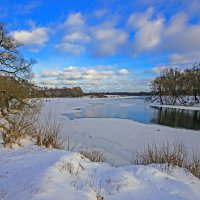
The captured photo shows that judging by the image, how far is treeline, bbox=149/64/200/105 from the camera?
68562 millimetres

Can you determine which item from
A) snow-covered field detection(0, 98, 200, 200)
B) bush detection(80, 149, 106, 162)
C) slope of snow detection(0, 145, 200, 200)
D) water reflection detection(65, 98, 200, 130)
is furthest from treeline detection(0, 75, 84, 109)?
slope of snow detection(0, 145, 200, 200)

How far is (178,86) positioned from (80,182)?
66564 millimetres

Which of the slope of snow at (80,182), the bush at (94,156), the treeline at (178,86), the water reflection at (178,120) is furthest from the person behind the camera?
the treeline at (178,86)

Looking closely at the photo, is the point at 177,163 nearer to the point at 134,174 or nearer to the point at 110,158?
the point at 134,174

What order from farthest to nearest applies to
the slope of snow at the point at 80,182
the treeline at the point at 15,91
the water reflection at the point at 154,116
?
1. the water reflection at the point at 154,116
2. the treeline at the point at 15,91
3. the slope of snow at the point at 80,182

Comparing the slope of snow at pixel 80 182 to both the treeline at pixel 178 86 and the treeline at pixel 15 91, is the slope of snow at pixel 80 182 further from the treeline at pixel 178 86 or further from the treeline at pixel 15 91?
the treeline at pixel 178 86

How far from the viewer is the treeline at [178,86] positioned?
225 ft

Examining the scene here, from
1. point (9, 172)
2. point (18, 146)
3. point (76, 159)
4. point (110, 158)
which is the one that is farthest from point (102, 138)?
point (9, 172)

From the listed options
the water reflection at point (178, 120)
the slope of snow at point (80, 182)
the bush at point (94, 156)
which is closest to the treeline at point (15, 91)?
the water reflection at point (178, 120)

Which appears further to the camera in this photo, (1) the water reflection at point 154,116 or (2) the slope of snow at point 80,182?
(1) the water reflection at point 154,116

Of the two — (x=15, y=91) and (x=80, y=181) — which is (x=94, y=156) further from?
(x=15, y=91)

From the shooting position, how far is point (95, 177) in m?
5.94

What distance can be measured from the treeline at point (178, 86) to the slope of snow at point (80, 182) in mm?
63460

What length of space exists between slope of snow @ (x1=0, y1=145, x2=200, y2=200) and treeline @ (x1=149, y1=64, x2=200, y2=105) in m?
63.5
